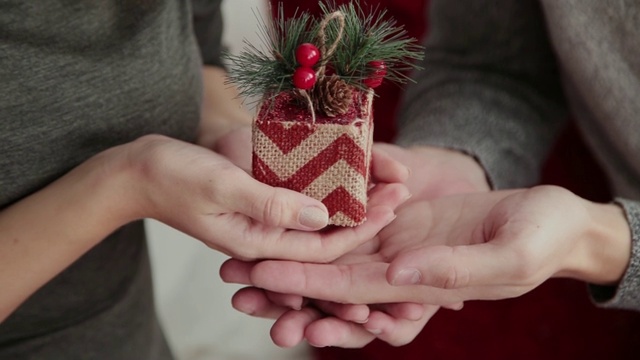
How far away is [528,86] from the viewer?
3.25 ft

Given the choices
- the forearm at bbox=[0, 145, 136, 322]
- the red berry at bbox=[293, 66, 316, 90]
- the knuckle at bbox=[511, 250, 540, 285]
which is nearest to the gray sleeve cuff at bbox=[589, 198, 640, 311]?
the knuckle at bbox=[511, 250, 540, 285]

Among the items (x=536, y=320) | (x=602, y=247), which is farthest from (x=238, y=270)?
(x=536, y=320)

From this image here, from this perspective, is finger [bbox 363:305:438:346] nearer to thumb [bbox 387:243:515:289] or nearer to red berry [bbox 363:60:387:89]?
thumb [bbox 387:243:515:289]

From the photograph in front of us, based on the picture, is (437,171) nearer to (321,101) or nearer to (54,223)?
(321,101)

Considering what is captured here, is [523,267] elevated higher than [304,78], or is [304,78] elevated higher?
[304,78]

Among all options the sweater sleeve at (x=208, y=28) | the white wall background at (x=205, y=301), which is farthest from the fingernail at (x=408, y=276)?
the white wall background at (x=205, y=301)

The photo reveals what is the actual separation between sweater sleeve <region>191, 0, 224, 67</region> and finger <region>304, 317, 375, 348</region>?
0.43 meters

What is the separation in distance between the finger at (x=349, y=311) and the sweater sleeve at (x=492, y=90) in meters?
0.30

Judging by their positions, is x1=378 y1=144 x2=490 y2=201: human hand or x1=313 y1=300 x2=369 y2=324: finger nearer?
x1=313 y1=300 x2=369 y2=324: finger

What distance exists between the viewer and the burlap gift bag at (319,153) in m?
0.66

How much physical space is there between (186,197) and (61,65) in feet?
0.59

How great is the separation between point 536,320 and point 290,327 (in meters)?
0.61

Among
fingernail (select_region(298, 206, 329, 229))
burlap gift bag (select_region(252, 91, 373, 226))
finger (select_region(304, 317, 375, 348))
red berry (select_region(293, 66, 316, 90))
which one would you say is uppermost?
red berry (select_region(293, 66, 316, 90))

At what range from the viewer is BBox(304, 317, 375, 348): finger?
27.2 inches
